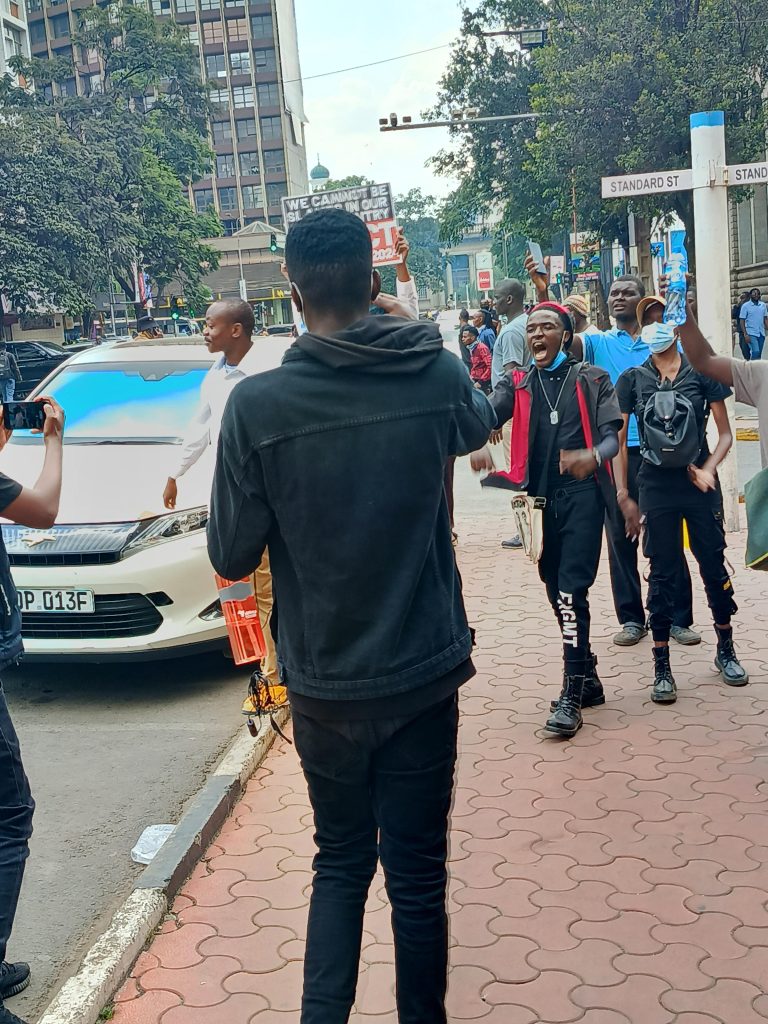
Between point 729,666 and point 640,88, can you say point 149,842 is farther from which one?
point 640,88

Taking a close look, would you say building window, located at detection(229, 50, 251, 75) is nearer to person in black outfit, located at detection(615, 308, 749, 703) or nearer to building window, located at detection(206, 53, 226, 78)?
building window, located at detection(206, 53, 226, 78)

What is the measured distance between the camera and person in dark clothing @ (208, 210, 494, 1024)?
2420 millimetres

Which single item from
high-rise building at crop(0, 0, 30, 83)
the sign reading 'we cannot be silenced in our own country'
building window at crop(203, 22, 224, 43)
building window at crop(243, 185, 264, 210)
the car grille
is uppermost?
building window at crop(203, 22, 224, 43)

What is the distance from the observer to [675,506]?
560cm

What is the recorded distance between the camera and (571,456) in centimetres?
489

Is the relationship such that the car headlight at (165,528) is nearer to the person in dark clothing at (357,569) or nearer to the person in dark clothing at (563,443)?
the person in dark clothing at (563,443)

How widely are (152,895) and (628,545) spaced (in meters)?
3.60

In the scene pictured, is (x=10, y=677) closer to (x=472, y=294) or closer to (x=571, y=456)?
(x=571, y=456)

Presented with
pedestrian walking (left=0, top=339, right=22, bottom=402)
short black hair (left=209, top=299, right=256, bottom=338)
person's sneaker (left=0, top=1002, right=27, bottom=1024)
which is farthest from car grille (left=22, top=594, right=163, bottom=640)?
pedestrian walking (left=0, top=339, right=22, bottom=402)

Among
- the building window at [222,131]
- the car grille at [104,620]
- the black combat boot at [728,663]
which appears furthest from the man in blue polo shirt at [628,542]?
the building window at [222,131]

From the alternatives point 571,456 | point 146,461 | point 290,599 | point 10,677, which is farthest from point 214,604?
point 290,599

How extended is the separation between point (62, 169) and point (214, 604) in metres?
35.8

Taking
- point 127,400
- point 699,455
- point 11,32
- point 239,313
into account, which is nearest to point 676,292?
point 699,455

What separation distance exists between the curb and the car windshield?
2547 mm
